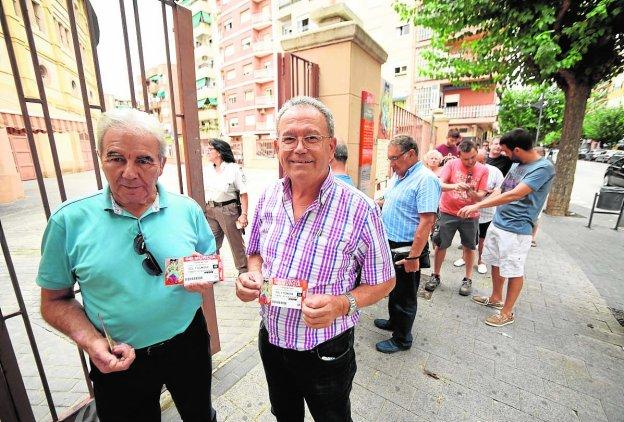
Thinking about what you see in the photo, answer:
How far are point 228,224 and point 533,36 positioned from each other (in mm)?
7467

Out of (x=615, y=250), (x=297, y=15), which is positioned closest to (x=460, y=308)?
(x=615, y=250)

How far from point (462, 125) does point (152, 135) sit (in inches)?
1118

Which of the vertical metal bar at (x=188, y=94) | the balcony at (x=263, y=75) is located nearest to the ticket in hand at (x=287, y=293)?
the vertical metal bar at (x=188, y=94)

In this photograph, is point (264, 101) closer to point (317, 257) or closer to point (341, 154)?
point (341, 154)

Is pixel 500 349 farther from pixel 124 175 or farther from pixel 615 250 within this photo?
pixel 615 250

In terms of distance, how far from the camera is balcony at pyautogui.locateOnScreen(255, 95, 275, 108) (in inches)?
1242

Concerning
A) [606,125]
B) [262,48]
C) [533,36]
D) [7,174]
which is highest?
[262,48]

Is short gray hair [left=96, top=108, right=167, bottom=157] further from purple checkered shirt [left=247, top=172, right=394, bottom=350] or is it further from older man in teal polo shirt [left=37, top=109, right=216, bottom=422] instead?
purple checkered shirt [left=247, top=172, right=394, bottom=350]

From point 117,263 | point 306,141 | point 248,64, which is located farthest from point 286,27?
point 117,263

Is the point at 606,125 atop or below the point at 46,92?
atop

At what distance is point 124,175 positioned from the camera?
4.36 ft

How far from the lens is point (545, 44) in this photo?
18.9 feet

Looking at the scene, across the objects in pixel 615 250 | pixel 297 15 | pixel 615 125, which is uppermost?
pixel 297 15

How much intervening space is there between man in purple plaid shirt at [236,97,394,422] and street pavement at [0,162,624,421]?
3.38 ft
